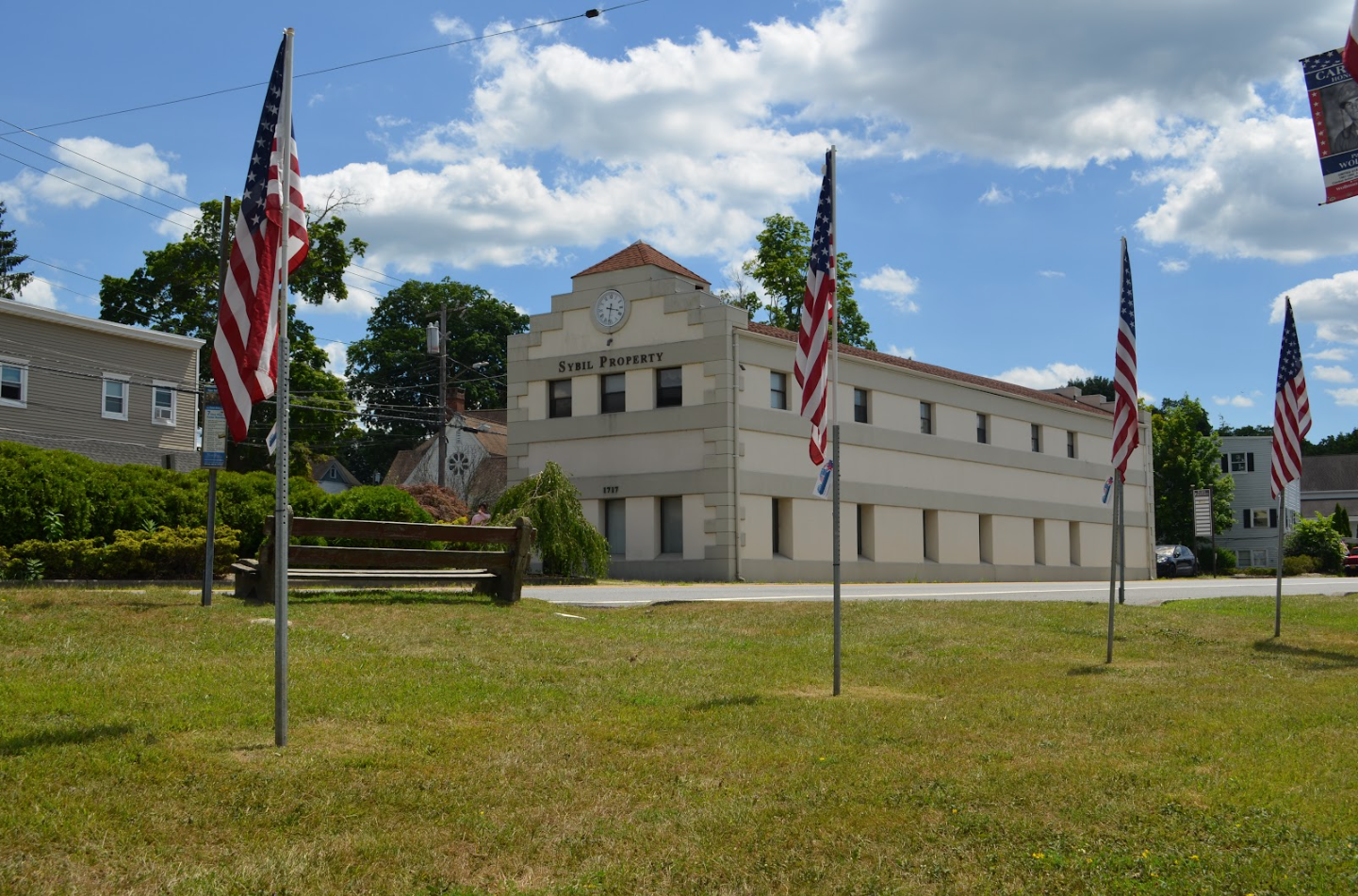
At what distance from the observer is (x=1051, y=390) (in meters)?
62.9

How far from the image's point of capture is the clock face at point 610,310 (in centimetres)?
4116

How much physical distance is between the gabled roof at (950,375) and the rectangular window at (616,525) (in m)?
7.22

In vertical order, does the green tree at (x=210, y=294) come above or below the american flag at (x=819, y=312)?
above

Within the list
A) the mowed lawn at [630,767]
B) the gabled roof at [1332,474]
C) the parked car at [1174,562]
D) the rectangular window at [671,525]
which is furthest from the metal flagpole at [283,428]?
the gabled roof at [1332,474]

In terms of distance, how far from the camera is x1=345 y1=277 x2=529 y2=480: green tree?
256 ft

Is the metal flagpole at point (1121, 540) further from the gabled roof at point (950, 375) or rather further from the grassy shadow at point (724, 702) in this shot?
the gabled roof at point (950, 375)

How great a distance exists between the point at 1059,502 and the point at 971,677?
1792 inches

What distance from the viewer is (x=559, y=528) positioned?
32188 millimetres

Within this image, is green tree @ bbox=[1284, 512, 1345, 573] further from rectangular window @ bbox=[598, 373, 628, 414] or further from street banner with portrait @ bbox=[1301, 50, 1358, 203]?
street banner with portrait @ bbox=[1301, 50, 1358, 203]

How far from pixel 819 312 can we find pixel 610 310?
30038mm

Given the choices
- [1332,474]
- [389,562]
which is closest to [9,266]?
[389,562]

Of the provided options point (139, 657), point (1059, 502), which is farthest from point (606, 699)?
point (1059, 502)

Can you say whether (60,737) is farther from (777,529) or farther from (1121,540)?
(777,529)

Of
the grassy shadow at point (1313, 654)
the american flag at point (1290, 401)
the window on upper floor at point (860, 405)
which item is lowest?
the grassy shadow at point (1313, 654)
